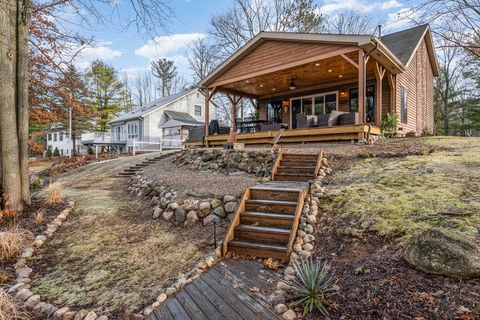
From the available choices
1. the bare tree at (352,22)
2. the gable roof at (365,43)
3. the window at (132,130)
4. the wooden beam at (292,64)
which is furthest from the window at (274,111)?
the window at (132,130)

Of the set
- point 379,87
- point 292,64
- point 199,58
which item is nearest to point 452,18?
point 379,87

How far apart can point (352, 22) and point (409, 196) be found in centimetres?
2310

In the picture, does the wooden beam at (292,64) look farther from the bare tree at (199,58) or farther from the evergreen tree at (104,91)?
the evergreen tree at (104,91)

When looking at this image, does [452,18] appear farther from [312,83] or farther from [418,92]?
[418,92]

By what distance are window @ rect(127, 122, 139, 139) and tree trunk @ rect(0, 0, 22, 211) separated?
768 inches

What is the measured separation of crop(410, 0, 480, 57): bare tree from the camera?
4640mm

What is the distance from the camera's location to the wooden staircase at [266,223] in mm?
3828

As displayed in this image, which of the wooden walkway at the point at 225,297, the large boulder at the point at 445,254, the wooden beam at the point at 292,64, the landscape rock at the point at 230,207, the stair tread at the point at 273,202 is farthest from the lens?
the wooden beam at the point at 292,64

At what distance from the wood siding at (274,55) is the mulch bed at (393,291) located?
7.78 m

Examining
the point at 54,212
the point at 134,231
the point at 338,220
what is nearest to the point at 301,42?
the point at 338,220

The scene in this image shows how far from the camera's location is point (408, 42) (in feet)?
43.3

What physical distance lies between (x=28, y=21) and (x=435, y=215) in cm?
857

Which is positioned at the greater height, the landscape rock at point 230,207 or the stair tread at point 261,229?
the landscape rock at point 230,207

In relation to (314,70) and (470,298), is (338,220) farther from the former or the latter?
(314,70)
